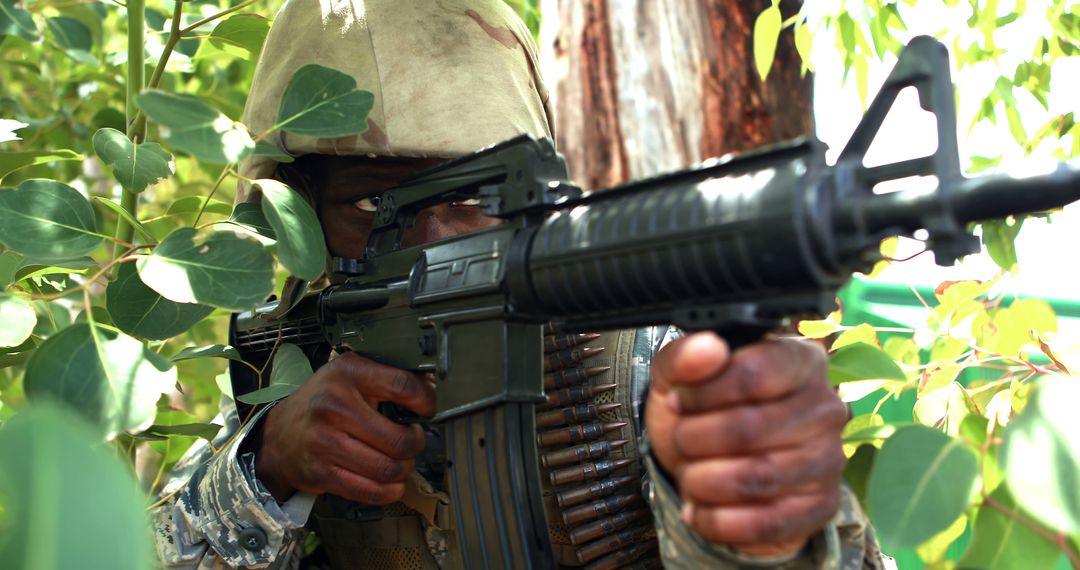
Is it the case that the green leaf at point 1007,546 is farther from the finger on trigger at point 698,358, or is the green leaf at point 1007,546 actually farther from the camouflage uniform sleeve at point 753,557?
the finger on trigger at point 698,358

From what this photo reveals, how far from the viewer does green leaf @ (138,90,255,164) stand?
104 centimetres

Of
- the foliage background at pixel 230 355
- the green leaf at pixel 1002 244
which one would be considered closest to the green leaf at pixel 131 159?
the foliage background at pixel 230 355

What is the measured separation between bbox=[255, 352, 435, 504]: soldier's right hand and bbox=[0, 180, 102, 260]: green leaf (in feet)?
1.47

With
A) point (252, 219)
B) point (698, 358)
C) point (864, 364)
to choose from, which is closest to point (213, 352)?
point (252, 219)

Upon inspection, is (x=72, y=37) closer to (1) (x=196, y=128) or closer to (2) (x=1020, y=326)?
(1) (x=196, y=128)

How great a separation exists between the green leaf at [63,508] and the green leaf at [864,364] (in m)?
0.79

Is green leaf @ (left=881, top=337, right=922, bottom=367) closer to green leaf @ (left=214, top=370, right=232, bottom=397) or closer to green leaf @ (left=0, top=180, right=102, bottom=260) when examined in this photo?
green leaf @ (left=0, top=180, right=102, bottom=260)

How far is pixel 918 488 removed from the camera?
32.0 inches

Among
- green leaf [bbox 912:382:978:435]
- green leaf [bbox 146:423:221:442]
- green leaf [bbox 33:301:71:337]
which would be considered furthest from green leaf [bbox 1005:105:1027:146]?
green leaf [bbox 33:301:71:337]

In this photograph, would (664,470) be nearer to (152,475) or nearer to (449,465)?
(449,465)

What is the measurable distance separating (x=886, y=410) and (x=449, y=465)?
8.08 ft

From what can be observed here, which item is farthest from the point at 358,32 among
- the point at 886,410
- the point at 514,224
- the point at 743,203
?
the point at 886,410

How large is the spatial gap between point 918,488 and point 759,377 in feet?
0.57

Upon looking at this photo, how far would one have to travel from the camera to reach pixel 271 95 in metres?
1.83
